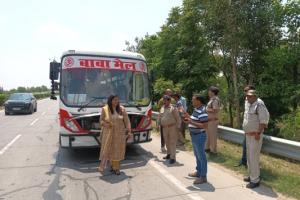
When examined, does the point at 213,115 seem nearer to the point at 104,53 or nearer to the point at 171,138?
the point at 171,138

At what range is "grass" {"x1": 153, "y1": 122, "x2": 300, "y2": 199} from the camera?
6.37 metres

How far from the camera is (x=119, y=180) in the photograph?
717cm

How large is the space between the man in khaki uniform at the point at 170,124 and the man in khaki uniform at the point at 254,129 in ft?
7.47

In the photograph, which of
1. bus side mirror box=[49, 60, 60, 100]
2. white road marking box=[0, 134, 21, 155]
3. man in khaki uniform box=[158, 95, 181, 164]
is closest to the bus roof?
bus side mirror box=[49, 60, 60, 100]

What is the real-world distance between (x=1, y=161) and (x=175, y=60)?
47.2 feet

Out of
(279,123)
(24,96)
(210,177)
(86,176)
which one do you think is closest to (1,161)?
(86,176)

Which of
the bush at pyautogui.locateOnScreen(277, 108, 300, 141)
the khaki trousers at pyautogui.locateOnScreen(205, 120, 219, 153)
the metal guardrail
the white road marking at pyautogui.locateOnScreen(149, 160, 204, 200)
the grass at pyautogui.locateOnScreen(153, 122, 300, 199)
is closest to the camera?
the white road marking at pyautogui.locateOnScreen(149, 160, 204, 200)

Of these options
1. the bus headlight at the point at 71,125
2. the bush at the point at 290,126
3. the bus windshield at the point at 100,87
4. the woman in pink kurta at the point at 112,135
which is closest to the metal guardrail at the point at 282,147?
the woman in pink kurta at the point at 112,135

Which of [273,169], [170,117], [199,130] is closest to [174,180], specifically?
[199,130]

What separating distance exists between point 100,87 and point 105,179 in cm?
270

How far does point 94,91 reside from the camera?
9086 mm

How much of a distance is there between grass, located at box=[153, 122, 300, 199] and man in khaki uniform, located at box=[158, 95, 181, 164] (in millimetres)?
948

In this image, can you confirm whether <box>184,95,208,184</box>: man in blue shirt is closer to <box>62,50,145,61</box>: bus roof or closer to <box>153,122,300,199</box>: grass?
<box>153,122,300,199</box>: grass

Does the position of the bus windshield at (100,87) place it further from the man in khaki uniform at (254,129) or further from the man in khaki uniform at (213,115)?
the man in khaki uniform at (254,129)
